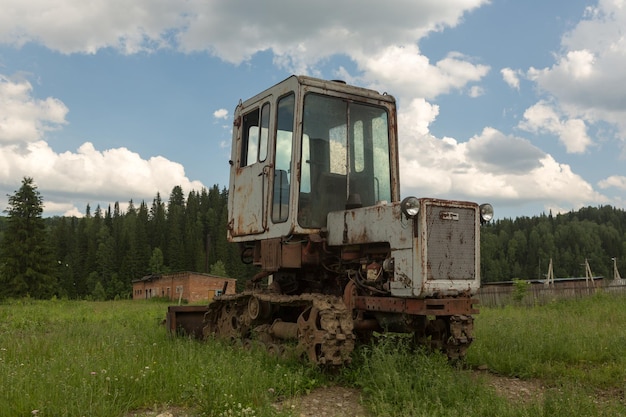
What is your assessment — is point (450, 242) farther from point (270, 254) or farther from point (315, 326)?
point (270, 254)

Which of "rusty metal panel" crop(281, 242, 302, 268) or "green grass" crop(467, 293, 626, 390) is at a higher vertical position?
"rusty metal panel" crop(281, 242, 302, 268)

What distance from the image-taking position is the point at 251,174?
7.97 meters

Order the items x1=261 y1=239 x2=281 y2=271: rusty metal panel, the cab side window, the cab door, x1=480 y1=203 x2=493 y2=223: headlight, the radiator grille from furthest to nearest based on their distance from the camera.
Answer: the cab side window, the cab door, x1=261 y1=239 x2=281 y2=271: rusty metal panel, x1=480 y1=203 x2=493 y2=223: headlight, the radiator grille

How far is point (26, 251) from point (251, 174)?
166ft

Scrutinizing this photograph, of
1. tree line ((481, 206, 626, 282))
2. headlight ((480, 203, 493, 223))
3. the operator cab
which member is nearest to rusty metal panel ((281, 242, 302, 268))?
the operator cab

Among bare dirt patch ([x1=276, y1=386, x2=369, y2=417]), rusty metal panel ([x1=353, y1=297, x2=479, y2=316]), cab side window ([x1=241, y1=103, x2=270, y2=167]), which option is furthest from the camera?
cab side window ([x1=241, y1=103, x2=270, y2=167])

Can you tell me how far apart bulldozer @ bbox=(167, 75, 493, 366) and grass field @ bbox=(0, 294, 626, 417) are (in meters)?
0.44

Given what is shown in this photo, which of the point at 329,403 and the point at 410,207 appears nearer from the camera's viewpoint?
the point at 329,403

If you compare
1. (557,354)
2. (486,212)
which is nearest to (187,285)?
(557,354)

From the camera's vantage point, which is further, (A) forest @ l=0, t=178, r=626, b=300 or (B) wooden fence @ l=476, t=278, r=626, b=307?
(A) forest @ l=0, t=178, r=626, b=300

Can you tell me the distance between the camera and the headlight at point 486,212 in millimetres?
6398

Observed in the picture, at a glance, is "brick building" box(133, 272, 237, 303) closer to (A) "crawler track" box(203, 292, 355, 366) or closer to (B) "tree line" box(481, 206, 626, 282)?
(A) "crawler track" box(203, 292, 355, 366)

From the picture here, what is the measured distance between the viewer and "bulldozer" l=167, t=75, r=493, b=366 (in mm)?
5906

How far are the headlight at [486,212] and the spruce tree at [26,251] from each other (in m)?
51.5
